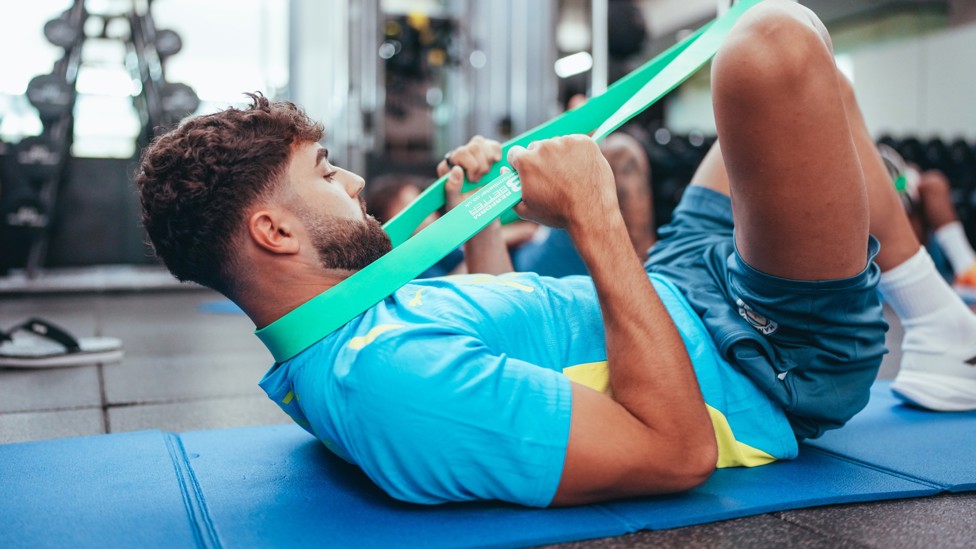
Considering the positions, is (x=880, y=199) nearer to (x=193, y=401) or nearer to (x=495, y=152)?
(x=495, y=152)

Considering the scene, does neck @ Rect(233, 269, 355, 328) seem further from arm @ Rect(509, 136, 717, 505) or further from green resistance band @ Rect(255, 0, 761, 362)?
arm @ Rect(509, 136, 717, 505)

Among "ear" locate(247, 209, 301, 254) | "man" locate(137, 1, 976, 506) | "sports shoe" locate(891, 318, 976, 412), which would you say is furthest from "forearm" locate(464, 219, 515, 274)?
"sports shoe" locate(891, 318, 976, 412)

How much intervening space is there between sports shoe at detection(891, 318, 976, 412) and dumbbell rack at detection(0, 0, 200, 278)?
201 inches

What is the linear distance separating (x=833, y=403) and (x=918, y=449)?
318mm

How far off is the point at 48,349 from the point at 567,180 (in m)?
2.23

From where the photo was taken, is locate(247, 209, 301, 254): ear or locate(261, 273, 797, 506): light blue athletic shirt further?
locate(247, 209, 301, 254): ear

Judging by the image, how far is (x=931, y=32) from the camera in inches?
336

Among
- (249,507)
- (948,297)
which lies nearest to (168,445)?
(249,507)

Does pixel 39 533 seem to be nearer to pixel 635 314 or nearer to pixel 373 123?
pixel 635 314

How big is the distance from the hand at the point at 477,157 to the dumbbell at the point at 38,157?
520 centimetres

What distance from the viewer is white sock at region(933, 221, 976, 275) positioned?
520cm

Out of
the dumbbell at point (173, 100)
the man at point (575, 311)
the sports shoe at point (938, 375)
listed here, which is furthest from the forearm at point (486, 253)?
the dumbbell at point (173, 100)

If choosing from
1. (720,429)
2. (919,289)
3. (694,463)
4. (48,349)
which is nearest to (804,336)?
(720,429)

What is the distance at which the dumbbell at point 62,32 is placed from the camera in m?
5.88
